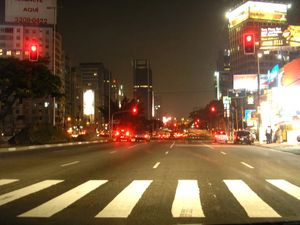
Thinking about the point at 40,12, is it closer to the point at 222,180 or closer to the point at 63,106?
the point at 222,180

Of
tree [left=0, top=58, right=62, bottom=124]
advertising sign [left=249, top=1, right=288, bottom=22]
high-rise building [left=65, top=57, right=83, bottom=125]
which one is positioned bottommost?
tree [left=0, top=58, right=62, bottom=124]

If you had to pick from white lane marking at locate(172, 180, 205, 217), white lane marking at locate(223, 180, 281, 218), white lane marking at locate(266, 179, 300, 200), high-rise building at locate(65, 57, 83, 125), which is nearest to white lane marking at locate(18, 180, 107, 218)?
white lane marking at locate(172, 180, 205, 217)

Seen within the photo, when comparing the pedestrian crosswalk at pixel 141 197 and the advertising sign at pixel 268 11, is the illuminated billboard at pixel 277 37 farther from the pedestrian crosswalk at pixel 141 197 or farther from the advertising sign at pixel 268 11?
the pedestrian crosswalk at pixel 141 197

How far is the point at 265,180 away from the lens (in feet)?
55.2

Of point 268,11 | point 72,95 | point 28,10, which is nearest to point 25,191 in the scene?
point 28,10

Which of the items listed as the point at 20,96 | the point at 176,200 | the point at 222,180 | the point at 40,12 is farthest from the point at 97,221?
the point at 40,12

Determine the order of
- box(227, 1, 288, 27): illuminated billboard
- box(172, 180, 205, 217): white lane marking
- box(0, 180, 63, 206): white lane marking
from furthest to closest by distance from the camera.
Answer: box(227, 1, 288, 27): illuminated billboard → box(0, 180, 63, 206): white lane marking → box(172, 180, 205, 217): white lane marking

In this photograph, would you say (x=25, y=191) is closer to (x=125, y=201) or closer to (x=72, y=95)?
(x=125, y=201)

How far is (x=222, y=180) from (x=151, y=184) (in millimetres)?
2557

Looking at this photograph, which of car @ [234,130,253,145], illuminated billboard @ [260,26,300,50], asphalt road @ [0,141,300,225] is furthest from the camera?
illuminated billboard @ [260,26,300,50]

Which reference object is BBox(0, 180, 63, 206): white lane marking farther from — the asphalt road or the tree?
the tree

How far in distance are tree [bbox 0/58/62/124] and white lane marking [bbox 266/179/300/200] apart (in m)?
39.9

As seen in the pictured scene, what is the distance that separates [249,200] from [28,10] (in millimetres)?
51311

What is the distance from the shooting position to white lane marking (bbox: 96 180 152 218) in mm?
10375
